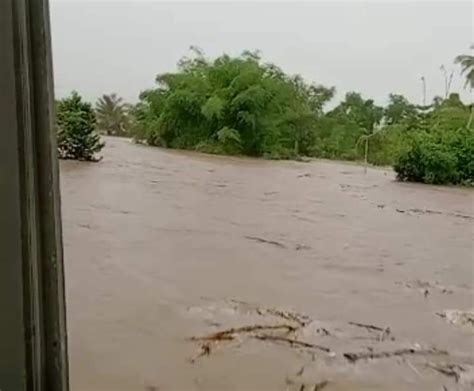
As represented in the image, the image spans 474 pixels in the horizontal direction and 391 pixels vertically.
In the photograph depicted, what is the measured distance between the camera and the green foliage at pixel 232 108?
3.02 feet

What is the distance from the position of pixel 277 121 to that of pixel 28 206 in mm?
415

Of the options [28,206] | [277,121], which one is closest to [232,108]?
[277,121]

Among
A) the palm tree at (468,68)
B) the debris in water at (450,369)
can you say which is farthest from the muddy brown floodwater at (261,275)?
the palm tree at (468,68)

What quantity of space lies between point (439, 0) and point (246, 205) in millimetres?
378

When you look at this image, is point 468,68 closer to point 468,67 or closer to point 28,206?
point 468,67

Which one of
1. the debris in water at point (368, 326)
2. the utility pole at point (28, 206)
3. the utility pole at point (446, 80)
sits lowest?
the debris in water at point (368, 326)

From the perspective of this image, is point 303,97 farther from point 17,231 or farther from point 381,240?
point 17,231

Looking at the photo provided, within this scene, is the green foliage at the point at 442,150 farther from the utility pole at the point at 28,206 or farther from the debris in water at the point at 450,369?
the utility pole at the point at 28,206

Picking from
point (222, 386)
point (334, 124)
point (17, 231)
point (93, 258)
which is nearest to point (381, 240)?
point (334, 124)

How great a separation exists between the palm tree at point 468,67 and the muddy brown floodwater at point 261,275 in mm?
149

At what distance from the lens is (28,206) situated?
64cm

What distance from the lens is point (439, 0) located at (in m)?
0.86

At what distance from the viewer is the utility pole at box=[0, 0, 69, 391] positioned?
0.62 metres

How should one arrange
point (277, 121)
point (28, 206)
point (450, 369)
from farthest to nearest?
point (277, 121), point (450, 369), point (28, 206)
